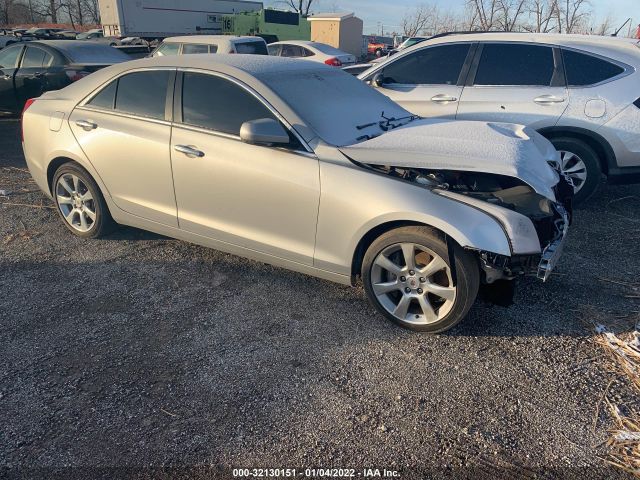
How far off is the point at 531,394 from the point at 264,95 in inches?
102

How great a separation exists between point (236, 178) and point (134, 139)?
3.41 feet

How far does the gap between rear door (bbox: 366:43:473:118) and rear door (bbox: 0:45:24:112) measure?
7.20 metres

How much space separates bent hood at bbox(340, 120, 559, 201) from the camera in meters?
3.18

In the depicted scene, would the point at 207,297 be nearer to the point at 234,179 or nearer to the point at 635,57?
the point at 234,179

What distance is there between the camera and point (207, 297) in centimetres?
372

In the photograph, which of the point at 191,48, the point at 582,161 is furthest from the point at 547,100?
the point at 191,48

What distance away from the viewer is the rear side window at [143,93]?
3979 millimetres

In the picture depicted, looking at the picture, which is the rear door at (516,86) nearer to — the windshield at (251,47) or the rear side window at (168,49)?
the windshield at (251,47)

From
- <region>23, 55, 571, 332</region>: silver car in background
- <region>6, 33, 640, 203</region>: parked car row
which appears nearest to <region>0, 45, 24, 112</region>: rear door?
<region>23, 55, 571, 332</region>: silver car in background

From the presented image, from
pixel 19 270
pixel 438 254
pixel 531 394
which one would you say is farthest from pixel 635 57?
pixel 19 270

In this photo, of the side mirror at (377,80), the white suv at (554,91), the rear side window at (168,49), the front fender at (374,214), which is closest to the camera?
the front fender at (374,214)

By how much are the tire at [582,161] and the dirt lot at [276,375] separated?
1361 millimetres

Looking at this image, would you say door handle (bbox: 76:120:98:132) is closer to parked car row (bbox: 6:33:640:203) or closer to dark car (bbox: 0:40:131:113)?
parked car row (bbox: 6:33:640:203)

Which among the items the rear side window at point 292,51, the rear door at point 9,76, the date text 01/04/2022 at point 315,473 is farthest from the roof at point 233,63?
the rear side window at point 292,51
